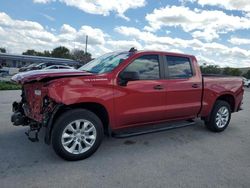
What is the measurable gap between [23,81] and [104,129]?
1635 mm

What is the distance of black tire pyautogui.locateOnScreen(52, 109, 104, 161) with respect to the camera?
3.82m

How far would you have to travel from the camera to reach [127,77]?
4.25 meters

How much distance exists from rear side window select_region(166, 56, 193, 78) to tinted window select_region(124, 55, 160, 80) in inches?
13.3

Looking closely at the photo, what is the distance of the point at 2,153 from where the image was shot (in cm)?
416

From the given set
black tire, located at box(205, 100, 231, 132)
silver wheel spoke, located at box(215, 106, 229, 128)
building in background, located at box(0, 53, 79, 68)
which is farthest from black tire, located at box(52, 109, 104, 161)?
building in background, located at box(0, 53, 79, 68)

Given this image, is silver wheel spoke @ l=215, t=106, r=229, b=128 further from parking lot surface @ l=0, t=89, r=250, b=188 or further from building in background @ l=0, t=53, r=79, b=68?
building in background @ l=0, t=53, r=79, b=68

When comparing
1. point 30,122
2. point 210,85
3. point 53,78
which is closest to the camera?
point 53,78

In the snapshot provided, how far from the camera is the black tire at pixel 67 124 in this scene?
3.82m

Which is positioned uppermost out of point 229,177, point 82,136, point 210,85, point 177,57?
point 177,57

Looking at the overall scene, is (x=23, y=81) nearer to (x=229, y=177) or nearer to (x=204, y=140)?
(x=229, y=177)

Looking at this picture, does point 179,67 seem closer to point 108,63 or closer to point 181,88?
point 181,88

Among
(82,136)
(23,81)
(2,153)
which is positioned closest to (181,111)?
(82,136)

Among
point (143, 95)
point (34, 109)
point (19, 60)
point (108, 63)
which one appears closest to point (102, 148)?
point (143, 95)

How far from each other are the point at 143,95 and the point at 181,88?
1.03m
